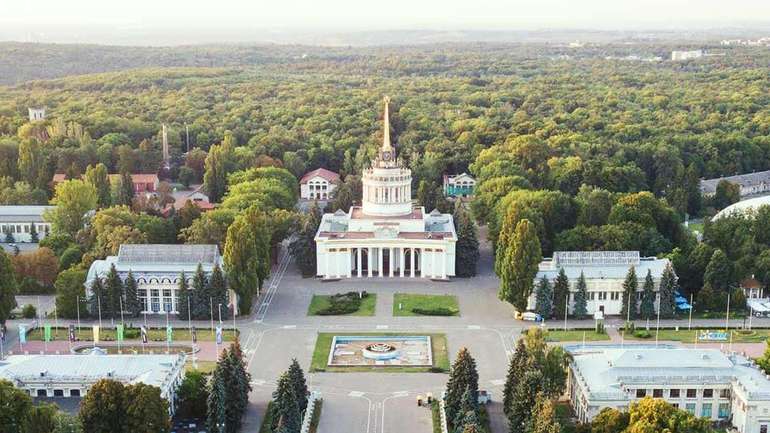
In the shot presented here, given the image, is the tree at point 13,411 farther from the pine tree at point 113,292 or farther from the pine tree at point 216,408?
the pine tree at point 113,292

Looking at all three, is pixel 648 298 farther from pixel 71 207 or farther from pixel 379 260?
pixel 71 207

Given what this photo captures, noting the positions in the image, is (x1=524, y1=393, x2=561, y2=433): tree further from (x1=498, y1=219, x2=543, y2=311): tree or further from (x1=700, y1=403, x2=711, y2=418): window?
(x1=498, y1=219, x2=543, y2=311): tree

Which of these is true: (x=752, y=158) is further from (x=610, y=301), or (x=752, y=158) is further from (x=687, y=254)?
(x=610, y=301)

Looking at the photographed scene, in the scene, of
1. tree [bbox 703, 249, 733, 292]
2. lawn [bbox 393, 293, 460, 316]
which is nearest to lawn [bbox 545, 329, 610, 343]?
lawn [bbox 393, 293, 460, 316]

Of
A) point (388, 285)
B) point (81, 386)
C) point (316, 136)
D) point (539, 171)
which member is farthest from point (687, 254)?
point (316, 136)

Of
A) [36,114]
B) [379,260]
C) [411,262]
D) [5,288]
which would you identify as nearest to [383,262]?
[379,260]
